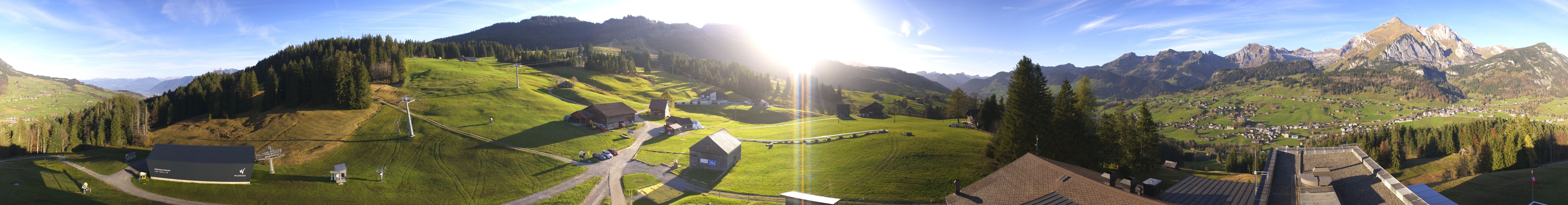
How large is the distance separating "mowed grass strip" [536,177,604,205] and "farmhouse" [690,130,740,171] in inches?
296

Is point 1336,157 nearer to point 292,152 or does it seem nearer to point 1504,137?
point 1504,137

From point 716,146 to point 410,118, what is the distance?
117 feet

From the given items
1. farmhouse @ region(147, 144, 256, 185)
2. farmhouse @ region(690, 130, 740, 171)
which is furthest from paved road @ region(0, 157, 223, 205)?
farmhouse @ region(690, 130, 740, 171)

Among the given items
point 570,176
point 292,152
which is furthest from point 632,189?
point 292,152

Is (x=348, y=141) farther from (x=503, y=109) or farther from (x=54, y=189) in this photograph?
(x=54, y=189)

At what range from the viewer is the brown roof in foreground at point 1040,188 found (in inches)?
883

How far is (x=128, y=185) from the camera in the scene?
39688 mm

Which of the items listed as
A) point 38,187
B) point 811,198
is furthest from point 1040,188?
point 38,187

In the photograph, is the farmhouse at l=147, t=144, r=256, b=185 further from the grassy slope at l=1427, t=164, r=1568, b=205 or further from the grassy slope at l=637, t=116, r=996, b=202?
the grassy slope at l=1427, t=164, r=1568, b=205

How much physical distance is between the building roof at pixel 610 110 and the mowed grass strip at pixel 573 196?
21796 millimetres

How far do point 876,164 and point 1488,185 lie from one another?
38.3m

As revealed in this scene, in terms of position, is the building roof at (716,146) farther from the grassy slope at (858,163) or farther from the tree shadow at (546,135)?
the tree shadow at (546,135)

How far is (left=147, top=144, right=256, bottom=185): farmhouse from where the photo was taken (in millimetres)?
39531

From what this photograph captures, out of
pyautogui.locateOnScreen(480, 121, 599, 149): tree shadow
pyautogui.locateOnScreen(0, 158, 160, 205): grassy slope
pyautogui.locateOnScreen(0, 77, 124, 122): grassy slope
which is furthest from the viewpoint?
pyautogui.locateOnScreen(0, 77, 124, 122): grassy slope
